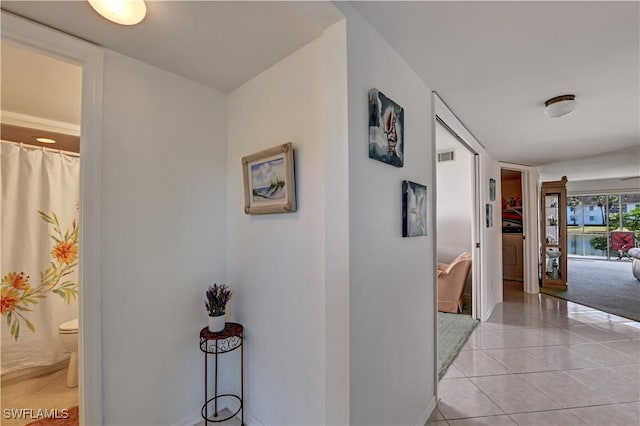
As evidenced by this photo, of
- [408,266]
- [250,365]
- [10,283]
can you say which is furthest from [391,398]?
[10,283]

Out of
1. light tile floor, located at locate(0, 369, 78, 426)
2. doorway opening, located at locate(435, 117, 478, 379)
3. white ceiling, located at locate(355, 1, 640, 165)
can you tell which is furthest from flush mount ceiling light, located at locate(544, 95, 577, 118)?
light tile floor, located at locate(0, 369, 78, 426)

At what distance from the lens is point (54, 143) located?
2.67 meters

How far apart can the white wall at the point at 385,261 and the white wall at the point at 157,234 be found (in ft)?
3.64

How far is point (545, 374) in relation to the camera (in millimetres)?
2352

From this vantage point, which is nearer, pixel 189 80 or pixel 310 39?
pixel 310 39

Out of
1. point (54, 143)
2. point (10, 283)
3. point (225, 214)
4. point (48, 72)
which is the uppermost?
point (48, 72)

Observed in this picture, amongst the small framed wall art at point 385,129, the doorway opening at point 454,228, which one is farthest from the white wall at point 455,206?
the small framed wall art at point 385,129

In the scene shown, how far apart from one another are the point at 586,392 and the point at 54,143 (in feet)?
16.2

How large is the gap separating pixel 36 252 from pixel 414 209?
3.00m

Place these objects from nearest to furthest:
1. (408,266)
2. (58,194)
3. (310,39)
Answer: (310,39) < (408,266) < (58,194)

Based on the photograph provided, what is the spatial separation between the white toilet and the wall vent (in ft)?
17.4

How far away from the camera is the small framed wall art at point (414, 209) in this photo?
156cm

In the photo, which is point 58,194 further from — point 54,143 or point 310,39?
point 310,39

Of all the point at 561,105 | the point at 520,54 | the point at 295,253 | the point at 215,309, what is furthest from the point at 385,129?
the point at 561,105
